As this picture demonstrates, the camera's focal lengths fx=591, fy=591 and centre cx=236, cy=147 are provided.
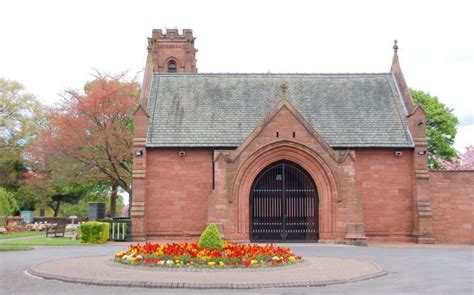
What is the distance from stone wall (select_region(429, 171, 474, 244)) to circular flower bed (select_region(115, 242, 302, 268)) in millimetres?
16392

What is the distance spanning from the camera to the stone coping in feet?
49.4

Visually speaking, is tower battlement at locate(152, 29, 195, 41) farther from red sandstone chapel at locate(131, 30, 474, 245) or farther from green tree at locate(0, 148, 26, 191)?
red sandstone chapel at locate(131, 30, 474, 245)

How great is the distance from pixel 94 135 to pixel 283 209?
1798 centimetres

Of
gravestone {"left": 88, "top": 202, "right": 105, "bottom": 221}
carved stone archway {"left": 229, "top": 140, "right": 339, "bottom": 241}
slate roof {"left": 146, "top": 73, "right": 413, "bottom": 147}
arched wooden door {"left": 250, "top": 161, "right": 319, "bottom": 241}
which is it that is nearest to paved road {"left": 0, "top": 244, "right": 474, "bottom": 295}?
carved stone archway {"left": 229, "top": 140, "right": 339, "bottom": 241}

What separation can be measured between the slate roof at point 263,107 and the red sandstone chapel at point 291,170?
7cm

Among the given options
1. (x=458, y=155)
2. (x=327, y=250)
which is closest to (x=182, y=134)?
(x=327, y=250)

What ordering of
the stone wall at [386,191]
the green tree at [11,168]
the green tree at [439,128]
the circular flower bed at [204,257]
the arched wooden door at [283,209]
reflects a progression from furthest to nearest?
1. the green tree at [11,168]
2. the green tree at [439,128]
3. the stone wall at [386,191]
4. the arched wooden door at [283,209]
5. the circular flower bed at [204,257]

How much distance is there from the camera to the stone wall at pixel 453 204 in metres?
33.6

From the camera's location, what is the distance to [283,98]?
31.6 meters

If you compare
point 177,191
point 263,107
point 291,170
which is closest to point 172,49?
point 263,107

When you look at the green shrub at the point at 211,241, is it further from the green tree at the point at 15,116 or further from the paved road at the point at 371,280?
the green tree at the point at 15,116

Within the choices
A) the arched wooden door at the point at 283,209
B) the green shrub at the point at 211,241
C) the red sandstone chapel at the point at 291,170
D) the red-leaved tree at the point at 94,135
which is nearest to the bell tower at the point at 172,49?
the red-leaved tree at the point at 94,135

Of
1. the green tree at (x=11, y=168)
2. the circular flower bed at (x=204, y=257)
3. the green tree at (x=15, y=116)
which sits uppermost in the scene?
the green tree at (x=15, y=116)

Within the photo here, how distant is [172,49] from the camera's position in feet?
194
